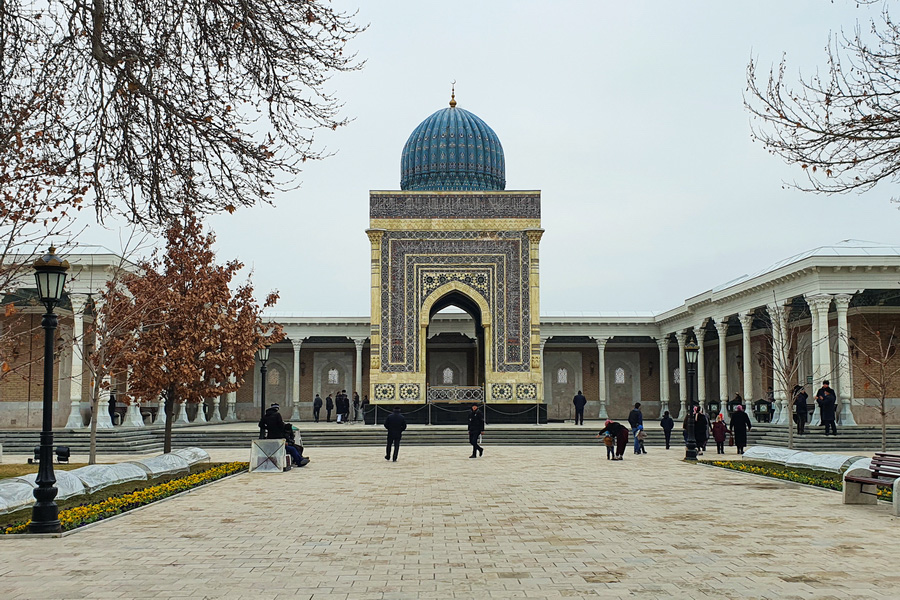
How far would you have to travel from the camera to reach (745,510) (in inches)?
437

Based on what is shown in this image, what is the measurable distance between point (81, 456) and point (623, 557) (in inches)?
712

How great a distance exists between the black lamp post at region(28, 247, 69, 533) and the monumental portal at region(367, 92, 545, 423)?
64.8ft

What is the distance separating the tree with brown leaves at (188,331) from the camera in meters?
18.4

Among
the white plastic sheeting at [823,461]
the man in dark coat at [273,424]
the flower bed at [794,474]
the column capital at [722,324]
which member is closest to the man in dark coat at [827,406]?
the flower bed at [794,474]

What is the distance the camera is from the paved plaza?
265 inches

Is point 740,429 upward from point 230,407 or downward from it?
downward

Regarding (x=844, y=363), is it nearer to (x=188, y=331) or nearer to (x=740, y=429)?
(x=740, y=429)

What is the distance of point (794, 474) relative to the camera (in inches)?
599

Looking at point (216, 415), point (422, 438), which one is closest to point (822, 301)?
point (422, 438)

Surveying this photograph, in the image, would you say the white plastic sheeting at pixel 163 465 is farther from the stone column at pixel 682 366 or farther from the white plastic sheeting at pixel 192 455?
the stone column at pixel 682 366

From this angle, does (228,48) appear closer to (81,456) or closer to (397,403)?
(81,456)

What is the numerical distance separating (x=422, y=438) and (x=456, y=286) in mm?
6450

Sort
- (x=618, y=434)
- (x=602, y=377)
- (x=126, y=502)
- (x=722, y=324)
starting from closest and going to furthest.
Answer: (x=126, y=502) < (x=618, y=434) < (x=722, y=324) < (x=602, y=377)

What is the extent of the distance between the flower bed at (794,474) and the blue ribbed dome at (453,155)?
16816 millimetres
